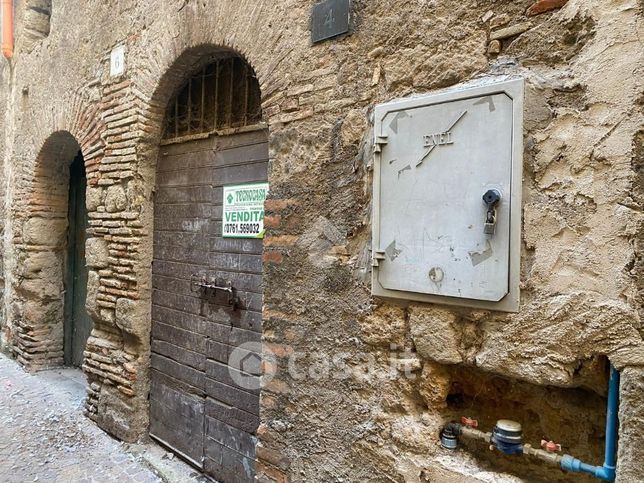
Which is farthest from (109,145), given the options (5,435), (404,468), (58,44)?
(404,468)

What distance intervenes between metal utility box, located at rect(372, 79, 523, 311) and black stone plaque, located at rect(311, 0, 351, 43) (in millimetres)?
456

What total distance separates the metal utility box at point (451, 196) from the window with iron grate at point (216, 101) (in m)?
1.31

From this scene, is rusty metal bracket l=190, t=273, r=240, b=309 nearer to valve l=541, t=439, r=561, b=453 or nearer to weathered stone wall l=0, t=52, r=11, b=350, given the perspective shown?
valve l=541, t=439, r=561, b=453

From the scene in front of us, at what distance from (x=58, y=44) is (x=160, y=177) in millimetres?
2074

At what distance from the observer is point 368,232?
6.66 feet

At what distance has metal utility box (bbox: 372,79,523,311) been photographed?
1.58 meters

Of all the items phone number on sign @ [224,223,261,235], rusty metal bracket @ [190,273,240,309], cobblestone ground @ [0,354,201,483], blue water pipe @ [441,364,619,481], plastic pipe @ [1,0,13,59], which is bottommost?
cobblestone ground @ [0,354,201,483]

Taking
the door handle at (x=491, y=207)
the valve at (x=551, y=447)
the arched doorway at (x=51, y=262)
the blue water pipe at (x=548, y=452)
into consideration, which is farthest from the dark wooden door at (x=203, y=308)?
the arched doorway at (x=51, y=262)

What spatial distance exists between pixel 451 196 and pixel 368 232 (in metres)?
0.43

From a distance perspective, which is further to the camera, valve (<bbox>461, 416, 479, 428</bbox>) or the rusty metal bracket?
the rusty metal bracket

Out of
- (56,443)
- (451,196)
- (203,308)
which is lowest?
(56,443)

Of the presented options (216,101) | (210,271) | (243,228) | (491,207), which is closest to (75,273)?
(210,271)

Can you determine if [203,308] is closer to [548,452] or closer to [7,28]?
[548,452]
